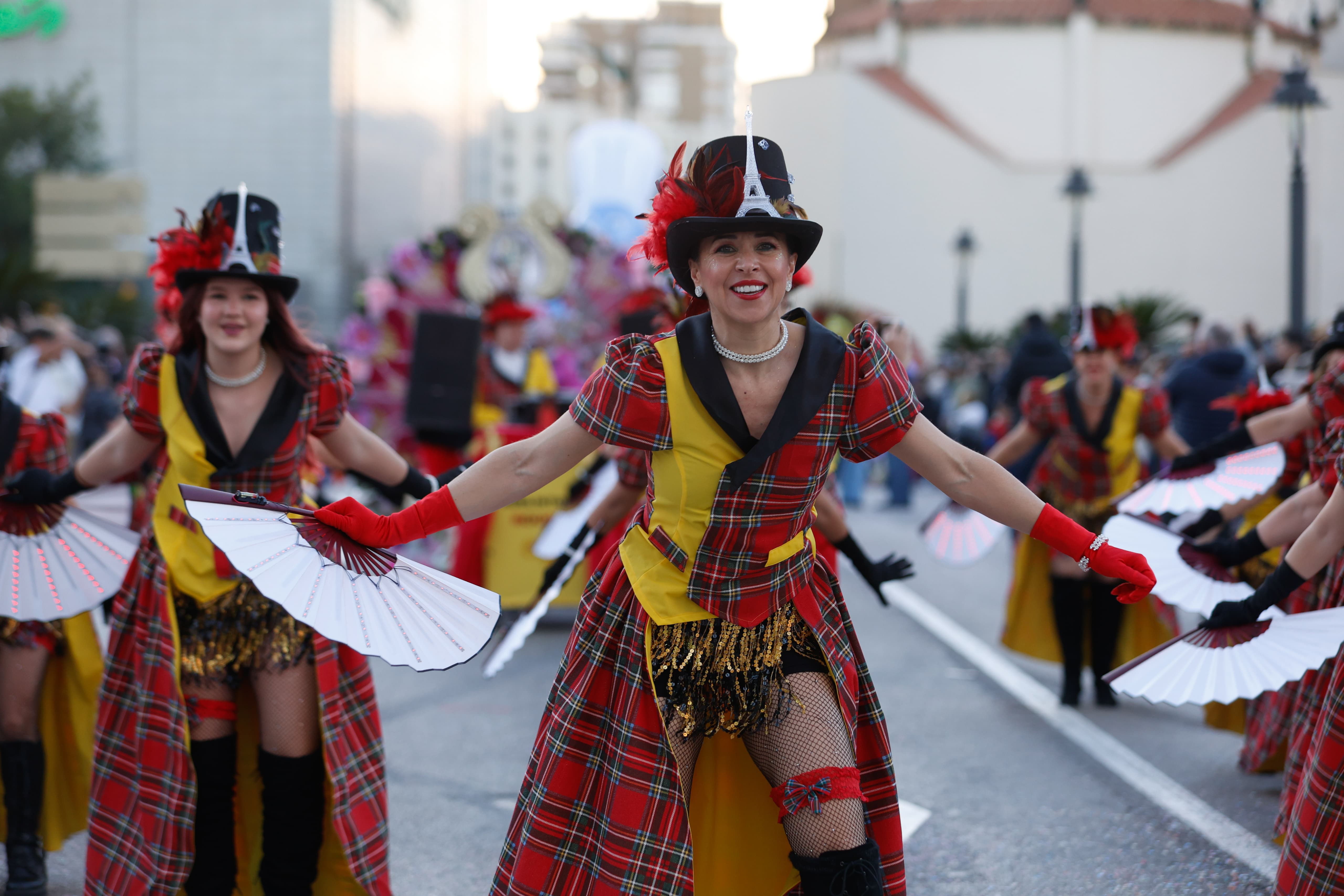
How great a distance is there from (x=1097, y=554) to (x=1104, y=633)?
397 cm

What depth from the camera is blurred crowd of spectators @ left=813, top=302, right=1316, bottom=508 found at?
9.15 meters

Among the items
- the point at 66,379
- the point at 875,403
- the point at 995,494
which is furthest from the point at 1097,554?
the point at 66,379

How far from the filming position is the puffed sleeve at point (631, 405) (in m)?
2.98

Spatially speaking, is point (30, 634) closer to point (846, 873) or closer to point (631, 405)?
point (631, 405)

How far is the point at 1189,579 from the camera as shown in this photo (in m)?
4.31

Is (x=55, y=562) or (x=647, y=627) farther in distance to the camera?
(x=55, y=562)

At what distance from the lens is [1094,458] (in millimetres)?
6605

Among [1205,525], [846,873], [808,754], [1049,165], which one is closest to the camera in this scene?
[846,873]

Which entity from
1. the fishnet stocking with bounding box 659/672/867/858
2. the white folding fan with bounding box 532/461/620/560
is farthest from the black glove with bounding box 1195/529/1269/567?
the white folding fan with bounding box 532/461/620/560

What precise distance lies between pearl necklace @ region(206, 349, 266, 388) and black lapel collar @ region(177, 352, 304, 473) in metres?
0.02

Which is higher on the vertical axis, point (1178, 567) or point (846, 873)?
point (1178, 567)

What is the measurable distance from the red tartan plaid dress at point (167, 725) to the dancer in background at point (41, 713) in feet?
1.84

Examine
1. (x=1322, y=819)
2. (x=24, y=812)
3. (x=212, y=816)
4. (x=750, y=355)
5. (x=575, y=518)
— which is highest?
(x=750, y=355)

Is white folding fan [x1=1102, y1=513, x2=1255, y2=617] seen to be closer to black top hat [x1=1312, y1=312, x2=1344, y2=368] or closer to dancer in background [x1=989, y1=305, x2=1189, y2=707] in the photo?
black top hat [x1=1312, y1=312, x2=1344, y2=368]
